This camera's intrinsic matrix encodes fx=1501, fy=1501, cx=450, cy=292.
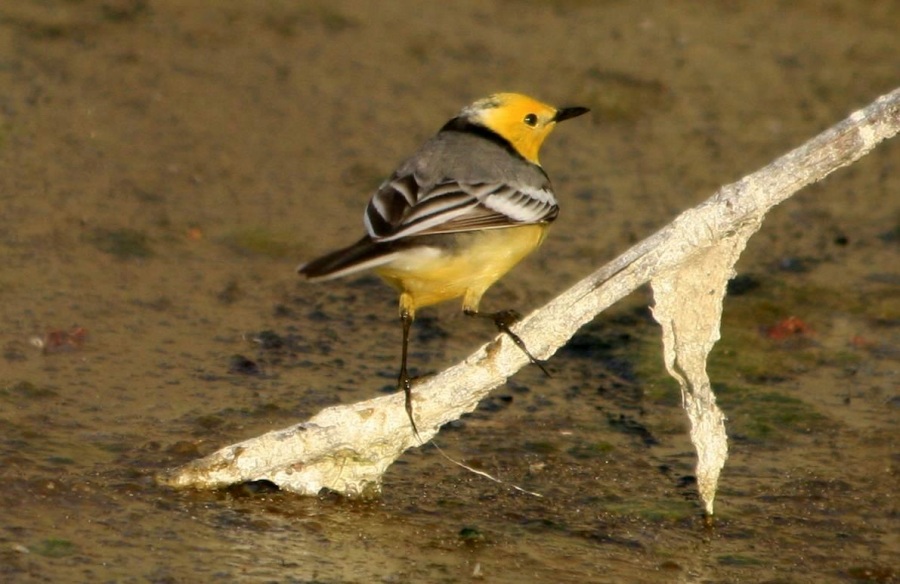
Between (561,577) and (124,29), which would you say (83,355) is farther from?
(124,29)

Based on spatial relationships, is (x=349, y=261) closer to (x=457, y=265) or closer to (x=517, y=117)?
(x=457, y=265)

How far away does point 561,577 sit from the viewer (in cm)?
562

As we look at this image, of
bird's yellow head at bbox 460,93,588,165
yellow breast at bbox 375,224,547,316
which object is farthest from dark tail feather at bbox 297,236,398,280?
bird's yellow head at bbox 460,93,588,165

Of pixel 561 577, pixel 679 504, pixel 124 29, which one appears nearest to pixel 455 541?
pixel 561 577

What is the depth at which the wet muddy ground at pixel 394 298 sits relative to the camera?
5.91 metres

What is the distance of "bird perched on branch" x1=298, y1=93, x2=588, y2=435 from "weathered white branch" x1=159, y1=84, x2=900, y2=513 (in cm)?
12

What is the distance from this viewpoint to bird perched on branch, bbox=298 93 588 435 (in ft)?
20.3

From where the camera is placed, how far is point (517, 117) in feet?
25.5

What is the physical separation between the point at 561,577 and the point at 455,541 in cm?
48

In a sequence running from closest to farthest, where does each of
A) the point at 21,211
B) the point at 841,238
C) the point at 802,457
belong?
the point at 802,457 → the point at 21,211 → the point at 841,238

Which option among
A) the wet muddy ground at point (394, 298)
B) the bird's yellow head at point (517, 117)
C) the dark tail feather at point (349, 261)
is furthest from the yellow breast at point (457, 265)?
the bird's yellow head at point (517, 117)

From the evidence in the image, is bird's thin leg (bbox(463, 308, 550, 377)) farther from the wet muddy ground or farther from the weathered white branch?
the wet muddy ground

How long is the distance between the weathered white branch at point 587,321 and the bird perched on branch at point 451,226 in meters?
0.12

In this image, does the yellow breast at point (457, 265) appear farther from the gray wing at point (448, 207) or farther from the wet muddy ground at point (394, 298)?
the wet muddy ground at point (394, 298)
